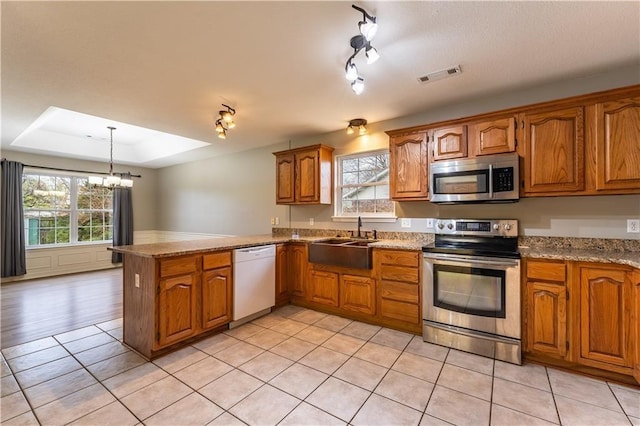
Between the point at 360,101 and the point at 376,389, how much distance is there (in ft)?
8.83

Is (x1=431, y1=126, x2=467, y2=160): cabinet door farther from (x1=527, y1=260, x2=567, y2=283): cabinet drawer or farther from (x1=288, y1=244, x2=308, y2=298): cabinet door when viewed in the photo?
(x1=288, y1=244, x2=308, y2=298): cabinet door

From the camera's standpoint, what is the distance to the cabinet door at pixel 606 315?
203cm

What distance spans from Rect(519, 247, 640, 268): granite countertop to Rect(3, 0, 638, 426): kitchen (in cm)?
20

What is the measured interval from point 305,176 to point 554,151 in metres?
2.76

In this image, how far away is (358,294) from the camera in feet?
10.7

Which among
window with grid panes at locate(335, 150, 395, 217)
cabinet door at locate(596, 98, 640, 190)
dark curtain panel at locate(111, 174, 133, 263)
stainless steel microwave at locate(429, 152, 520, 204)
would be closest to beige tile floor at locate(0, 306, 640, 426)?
stainless steel microwave at locate(429, 152, 520, 204)

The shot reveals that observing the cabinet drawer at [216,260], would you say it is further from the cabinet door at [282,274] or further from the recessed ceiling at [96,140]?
the recessed ceiling at [96,140]

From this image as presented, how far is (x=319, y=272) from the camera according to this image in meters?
3.55

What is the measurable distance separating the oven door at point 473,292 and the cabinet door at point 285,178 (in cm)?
219

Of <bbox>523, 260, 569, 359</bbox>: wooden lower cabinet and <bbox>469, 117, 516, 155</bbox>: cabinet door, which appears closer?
<bbox>523, 260, 569, 359</bbox>: wooden lower cabinet

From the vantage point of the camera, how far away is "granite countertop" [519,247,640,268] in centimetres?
202

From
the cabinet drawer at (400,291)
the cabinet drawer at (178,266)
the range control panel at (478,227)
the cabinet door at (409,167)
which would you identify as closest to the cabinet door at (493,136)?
the cabinet door at (409,167)

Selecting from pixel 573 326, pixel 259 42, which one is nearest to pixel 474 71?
pixel 259 42

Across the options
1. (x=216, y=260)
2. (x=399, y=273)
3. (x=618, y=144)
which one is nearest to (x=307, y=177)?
(x=216, y=260)
